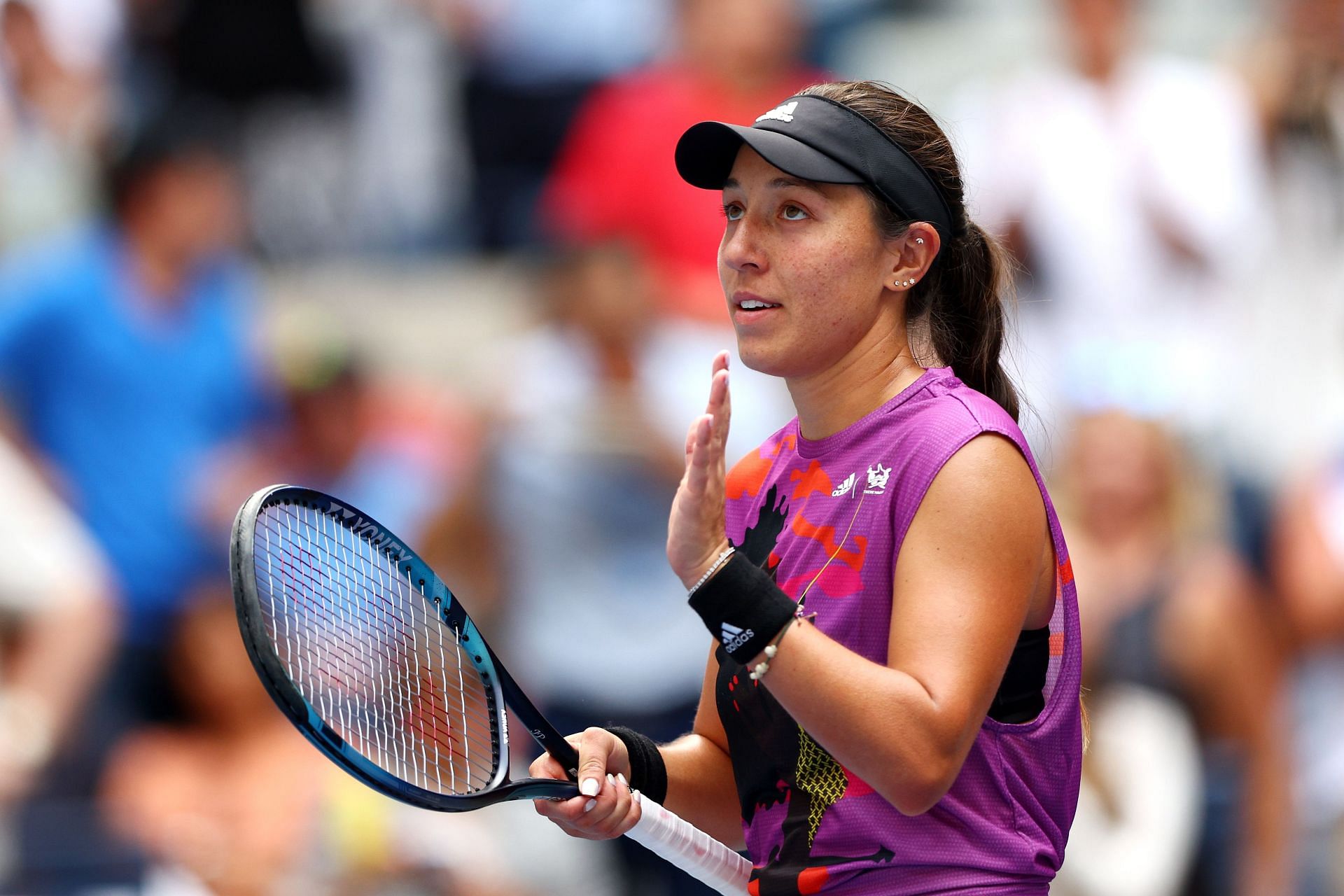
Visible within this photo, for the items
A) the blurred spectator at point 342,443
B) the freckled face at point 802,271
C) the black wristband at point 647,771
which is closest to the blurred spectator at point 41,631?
the blurred spectator at point 342,443

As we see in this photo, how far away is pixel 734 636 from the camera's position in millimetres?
2102

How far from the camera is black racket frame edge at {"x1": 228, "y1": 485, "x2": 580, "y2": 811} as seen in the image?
219 cm

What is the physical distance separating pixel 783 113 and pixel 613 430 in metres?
3.33

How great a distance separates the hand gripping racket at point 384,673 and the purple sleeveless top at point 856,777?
233mm

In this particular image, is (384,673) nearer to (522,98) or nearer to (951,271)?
(951,271)

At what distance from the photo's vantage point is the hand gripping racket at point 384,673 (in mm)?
2252

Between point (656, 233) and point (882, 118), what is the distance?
3.88 meters

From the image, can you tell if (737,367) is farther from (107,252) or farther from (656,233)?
(107,252)

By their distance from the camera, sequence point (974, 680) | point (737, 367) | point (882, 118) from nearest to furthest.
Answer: point (974, 680)
point (882, 118)
point (737, 367)

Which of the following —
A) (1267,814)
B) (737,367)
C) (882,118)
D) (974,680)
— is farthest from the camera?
(737,367)

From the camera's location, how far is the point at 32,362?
6043 millimetres

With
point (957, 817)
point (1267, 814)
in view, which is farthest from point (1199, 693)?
point (957, 817)

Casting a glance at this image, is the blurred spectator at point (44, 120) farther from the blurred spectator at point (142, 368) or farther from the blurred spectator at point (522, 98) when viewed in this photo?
the blurred spectator at point (522, 98)

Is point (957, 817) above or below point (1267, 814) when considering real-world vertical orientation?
above
